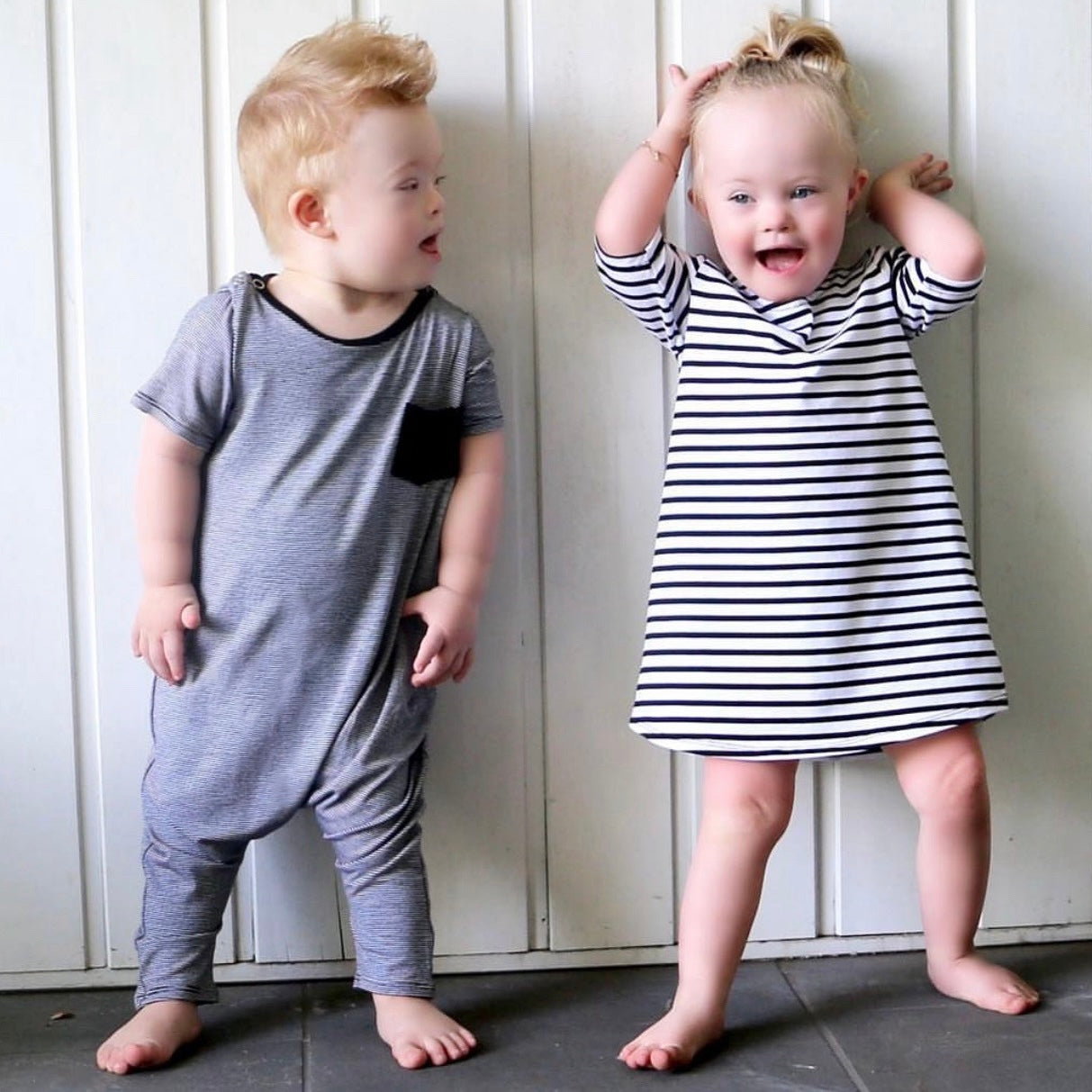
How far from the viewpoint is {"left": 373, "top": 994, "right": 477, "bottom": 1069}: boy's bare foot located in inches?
52.4

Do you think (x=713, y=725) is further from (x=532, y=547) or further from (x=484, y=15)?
(x=484, y=15)

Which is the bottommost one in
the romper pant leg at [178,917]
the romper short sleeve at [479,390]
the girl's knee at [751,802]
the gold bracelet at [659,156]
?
the romper pant leg at [178,917]

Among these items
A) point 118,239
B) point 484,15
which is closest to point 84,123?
point 118,239

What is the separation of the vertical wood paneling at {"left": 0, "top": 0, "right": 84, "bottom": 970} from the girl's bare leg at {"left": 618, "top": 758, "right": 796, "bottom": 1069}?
0.60 metres

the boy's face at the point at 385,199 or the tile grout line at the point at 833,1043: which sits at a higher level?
the boy's face at the point at 385,199

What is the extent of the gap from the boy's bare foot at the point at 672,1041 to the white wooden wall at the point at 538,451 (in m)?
0.19

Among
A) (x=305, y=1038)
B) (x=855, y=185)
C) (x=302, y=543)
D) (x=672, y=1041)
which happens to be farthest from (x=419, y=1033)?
(x=855, y=185)

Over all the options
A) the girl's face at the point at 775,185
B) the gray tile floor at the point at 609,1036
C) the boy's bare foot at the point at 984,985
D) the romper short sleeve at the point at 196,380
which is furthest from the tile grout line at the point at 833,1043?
the romper short sleeve at the point at 196,380

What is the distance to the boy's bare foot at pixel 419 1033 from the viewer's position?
52.4 inches

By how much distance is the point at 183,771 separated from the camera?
54.4 inches

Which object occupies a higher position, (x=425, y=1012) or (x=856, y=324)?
(x=856, y=324)

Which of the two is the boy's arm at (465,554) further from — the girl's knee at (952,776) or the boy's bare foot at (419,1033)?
the girl's knee at (952,776)

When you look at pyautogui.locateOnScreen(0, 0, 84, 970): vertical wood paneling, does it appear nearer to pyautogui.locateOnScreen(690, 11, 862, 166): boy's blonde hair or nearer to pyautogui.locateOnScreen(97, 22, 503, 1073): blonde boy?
pyautogui.locateOnScreen(97, 22, 503, 1073): blonde boy

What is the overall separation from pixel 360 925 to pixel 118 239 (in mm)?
683
